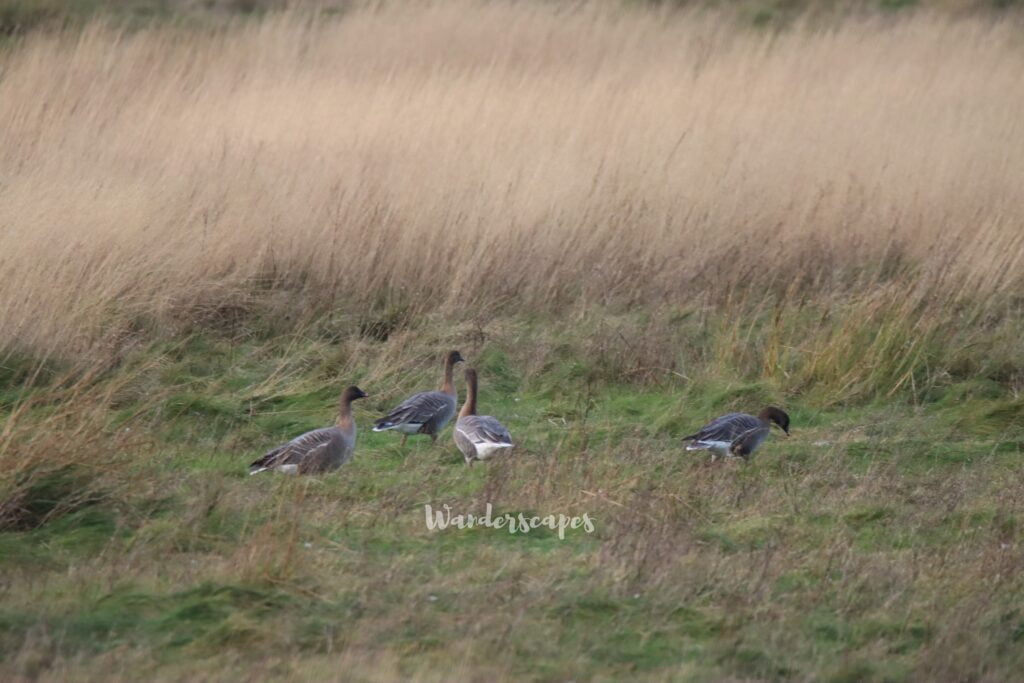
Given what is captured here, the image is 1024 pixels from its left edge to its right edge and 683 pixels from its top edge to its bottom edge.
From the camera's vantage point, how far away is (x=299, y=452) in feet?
22.3

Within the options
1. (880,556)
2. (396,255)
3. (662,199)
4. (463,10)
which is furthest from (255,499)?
(463,10)

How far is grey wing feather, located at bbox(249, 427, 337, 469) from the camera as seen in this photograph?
267 inches

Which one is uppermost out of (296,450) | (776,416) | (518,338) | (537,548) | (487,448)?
(776,416)

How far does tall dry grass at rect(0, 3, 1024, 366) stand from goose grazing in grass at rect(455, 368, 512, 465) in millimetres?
2284

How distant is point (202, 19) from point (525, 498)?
1099 cm

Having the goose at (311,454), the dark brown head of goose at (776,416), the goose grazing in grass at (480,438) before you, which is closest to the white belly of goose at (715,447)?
the dark brown head of goose at (776,416)

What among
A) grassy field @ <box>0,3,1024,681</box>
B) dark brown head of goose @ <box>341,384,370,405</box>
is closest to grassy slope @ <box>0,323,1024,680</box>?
grassy field @ <box>0,3,1024,681</box>

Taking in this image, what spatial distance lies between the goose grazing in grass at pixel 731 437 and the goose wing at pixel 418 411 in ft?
4.33

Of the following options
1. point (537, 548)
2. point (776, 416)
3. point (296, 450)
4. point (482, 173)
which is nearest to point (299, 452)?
point (296, 450)

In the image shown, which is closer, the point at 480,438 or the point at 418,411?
the point at 480,438

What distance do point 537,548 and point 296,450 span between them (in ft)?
4.74

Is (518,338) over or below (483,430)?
below

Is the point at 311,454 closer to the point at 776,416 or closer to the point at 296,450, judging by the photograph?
the point at 296,450

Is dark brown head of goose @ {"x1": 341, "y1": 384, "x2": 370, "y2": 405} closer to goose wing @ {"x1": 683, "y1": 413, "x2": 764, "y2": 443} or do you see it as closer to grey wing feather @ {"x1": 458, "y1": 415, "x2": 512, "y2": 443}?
grey wing feather @ {"x1": 458, "y1": 415, "x2": 512, "y2": 443}
